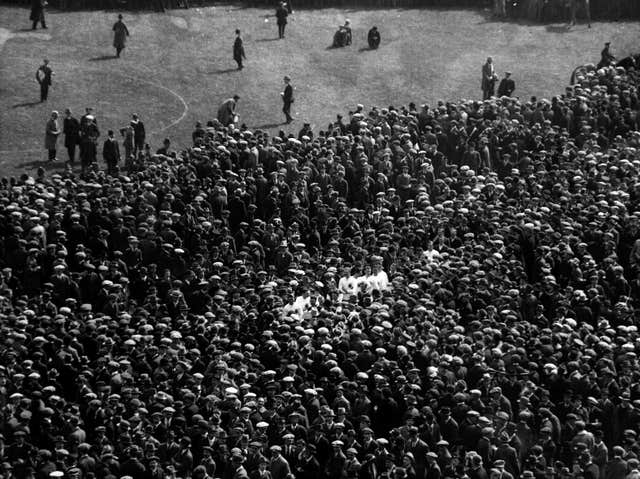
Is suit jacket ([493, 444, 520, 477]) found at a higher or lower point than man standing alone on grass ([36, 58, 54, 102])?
lower

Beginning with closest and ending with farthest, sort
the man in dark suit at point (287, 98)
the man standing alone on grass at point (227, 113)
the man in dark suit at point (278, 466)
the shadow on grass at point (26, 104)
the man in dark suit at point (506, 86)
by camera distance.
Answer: the man in dark suit at point (278, 466)
the man standing alone on grass at point (227, 113)
the man in dark suit at point (287, 98)
the shadow on grass at point (26, 104)
the man in dark suit at point (506, 86)

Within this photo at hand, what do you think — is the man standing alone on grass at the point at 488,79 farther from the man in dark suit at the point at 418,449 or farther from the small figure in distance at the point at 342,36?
the man in dark suit at the point at 418,449

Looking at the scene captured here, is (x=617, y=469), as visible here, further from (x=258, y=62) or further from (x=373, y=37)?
(x=373, y=37)

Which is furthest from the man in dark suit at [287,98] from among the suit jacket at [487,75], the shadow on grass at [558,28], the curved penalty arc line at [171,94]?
the shadow on grass at [558,28]

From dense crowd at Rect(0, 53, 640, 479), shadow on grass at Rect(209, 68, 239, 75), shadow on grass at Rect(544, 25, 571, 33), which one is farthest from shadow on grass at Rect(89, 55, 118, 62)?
shadow on grass at Rect(544, 25, 571, 33)

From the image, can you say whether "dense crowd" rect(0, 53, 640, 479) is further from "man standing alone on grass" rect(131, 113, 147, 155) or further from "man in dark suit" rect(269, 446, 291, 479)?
"man standing alone on grass" rect(131, 113, 147, 155)

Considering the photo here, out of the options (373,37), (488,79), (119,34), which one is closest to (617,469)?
(488,79)
